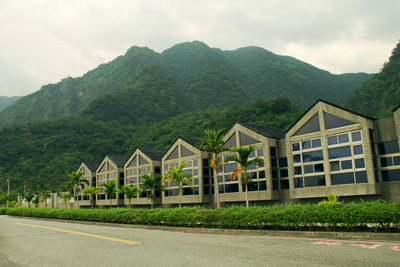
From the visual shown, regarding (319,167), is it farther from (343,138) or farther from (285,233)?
(285,233)

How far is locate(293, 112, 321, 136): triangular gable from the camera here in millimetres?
33594

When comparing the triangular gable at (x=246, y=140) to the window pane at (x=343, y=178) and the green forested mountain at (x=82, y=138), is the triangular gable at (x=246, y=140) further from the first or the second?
the green forested mountain at (x=82, y=138)

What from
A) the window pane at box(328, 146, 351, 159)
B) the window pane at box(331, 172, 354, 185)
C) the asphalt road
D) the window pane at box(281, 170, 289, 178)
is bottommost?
the asphalt road

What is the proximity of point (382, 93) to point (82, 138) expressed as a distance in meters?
101

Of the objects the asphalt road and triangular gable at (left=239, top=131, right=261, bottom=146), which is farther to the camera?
triangular gable at (left=239, top=131, right=261, bottom=146)

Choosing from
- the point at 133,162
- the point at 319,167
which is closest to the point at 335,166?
the point at 319,167

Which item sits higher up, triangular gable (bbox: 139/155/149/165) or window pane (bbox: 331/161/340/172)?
triangular gable (bbox: 139/155/149/165)

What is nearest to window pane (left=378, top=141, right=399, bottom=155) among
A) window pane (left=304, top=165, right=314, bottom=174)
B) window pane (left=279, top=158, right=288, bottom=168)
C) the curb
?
window pane (left=304, top=165, right=314, bottom=174)

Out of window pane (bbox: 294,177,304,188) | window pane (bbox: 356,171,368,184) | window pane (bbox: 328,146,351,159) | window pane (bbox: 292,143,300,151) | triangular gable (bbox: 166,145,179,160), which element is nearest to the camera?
window pane (bbox: 356,171,368,184)

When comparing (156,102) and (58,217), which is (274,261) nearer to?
(58,217)

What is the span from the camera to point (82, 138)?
127m

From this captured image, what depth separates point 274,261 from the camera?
1018 centimetres

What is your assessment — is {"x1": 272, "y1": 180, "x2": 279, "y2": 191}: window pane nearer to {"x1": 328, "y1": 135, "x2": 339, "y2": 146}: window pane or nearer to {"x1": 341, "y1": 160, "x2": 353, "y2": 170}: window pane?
{"x1": 328, "y1": 135, "x2": 339, "y2": 146}: window pane

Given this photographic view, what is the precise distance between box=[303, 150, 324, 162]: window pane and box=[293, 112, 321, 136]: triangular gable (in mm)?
2157
